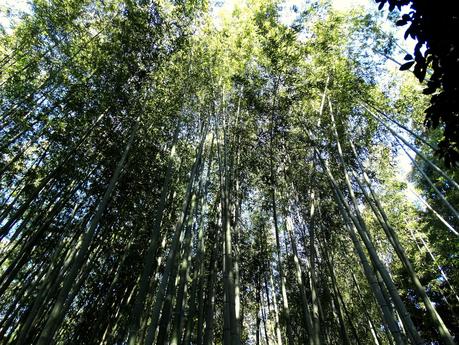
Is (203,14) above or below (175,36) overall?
above

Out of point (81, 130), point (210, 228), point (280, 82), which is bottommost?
point (210, 228)

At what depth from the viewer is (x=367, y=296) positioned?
31.2 ft

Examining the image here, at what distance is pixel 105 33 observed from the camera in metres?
5.89

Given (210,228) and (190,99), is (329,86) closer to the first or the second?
(190,99)

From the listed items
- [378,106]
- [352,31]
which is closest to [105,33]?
[352,31]

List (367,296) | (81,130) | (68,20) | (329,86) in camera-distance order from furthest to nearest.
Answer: (367,296), (329,86), (68,20), (81,130)

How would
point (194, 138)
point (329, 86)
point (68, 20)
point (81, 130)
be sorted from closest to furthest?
1. point (81, 130)
2. point (68, 20)
3. point (329, 86)
4. point (194, 138)

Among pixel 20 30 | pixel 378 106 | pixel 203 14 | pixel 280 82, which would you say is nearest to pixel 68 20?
pixel 20 30

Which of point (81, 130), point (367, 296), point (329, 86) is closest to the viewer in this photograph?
point (81, 130)

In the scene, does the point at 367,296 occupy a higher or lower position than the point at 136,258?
higher

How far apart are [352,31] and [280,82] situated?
196 cm

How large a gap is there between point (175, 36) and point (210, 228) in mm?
4022

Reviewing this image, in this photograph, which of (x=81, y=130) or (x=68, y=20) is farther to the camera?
(x=68, y=20)

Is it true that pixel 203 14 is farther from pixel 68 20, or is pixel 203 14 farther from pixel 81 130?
pixel 81 130
